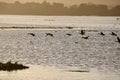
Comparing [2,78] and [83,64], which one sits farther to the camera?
[83,64]

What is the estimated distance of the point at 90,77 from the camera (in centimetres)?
3575

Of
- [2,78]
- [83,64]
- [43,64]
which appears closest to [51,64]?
[43,64]

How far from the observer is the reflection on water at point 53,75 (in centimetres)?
3516

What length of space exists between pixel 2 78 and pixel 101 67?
536 inches

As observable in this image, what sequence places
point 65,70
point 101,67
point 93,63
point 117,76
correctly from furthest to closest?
point 93,63
point 101,67
point 65,70
point 117,76

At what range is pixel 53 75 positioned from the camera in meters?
36.9

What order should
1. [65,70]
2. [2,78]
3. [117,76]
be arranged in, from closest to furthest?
[2,78]
[117,76]
[65,70]

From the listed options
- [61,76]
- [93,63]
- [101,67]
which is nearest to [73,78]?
[61,76]

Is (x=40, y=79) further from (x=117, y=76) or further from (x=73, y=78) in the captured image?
(x=117, y=76)

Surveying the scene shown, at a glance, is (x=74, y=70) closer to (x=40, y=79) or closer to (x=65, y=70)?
(x=65, y=70)

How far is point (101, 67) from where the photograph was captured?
1741 inches

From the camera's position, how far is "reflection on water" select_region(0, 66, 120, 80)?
115ft

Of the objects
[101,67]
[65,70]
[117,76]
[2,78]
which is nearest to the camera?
[2,78]

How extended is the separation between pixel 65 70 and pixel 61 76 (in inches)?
192
